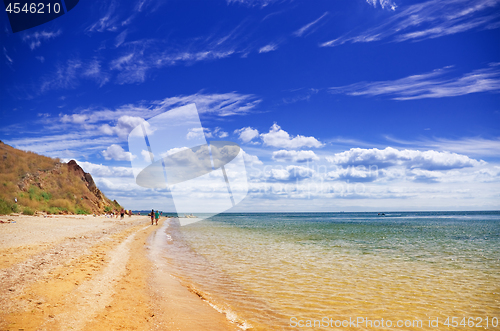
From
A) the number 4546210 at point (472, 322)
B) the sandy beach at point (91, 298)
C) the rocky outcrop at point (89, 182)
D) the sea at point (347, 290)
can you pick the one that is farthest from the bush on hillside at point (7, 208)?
the number 4546210 at point (472, 322)

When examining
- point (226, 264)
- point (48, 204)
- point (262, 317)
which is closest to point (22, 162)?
point (48, 204)

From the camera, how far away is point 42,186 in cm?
4128

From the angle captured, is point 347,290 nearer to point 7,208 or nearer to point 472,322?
point 472,322

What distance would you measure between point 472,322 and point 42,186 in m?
52.0

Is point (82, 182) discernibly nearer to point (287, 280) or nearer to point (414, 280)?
point (287, 280)

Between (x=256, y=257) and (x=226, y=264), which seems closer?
(x=226, y=264)

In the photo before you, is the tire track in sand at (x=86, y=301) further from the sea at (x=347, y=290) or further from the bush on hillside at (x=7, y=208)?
the bush on hillside at (x=7, y=208)

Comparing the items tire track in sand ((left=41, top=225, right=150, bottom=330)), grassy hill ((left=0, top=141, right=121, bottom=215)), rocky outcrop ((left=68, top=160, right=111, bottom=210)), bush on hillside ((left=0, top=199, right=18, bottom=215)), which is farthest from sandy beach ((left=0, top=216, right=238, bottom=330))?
rocky outcrop ((left=68, top=160, right=111, bottom=210))

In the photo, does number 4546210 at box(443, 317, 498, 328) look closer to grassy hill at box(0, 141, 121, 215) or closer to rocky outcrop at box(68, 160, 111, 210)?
grassy hill at box(0, 141, 121, 215)

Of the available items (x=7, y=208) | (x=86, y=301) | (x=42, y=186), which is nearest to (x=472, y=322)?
(x=86, y=301)

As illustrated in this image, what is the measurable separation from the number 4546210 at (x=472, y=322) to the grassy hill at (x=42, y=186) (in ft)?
121

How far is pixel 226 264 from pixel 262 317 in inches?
268

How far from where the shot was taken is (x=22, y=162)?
1666 inches

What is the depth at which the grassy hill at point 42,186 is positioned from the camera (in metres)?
33.9
